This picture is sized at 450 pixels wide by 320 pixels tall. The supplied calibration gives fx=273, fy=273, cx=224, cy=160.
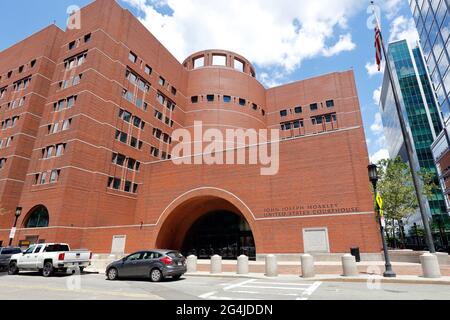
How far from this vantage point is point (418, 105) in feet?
226

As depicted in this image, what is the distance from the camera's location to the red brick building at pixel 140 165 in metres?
22.5

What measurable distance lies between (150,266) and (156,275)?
1.76 ft

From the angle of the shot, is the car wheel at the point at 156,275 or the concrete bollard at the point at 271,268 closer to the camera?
the car wheel at the point at 156,275

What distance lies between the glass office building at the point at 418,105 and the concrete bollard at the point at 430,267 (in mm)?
58941

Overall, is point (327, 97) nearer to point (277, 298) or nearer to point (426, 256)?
point (426, 256)

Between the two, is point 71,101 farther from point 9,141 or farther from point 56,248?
point 56,248

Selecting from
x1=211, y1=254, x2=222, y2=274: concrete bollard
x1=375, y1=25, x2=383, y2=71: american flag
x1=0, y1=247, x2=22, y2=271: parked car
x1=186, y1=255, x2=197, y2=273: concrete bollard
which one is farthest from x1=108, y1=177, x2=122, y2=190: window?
x1=375, y1=25, x2=383, y2=71: american flag

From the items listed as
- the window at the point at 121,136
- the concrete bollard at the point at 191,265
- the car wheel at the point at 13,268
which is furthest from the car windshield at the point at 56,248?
the window at the point at 121,136

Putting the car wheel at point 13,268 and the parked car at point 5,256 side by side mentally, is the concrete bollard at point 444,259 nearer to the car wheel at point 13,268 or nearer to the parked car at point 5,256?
the car wheel at point 13,268

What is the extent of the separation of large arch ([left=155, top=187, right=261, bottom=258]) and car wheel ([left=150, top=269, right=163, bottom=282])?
12004 mm

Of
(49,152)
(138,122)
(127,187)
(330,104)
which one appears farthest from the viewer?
(330,104)

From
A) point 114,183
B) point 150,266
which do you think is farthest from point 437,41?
point 114,183

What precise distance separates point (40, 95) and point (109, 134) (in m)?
13.0

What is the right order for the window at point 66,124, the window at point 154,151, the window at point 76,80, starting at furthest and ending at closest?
the window at point 154,151 → the window at point 76,80 → the window at point 66,124
